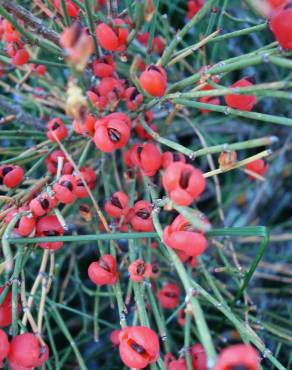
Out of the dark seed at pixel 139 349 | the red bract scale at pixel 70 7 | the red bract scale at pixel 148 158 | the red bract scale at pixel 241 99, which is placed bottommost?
the dark seed at pixel 139 349

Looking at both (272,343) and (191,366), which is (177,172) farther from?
(272,343)

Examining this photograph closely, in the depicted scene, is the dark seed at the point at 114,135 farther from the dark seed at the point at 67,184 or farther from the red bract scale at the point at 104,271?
the red bract scale at the point at 104,271

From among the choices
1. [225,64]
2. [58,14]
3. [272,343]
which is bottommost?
[272,343]

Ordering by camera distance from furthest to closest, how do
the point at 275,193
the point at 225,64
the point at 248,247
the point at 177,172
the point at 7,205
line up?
the point at 275,193 < the point at 248,247 < the point at 7,205 < the point at 225,64 < the point at 177,172

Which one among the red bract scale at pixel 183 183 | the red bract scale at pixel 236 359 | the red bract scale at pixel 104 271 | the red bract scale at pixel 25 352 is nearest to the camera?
the red bract scale at pixel 236 359

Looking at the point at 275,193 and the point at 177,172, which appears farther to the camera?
the point at 275,193

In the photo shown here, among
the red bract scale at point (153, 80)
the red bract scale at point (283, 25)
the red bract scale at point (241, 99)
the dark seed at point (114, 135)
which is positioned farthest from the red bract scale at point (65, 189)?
the red bract scale at point (283, 25)

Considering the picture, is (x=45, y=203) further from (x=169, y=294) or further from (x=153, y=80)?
(x=169, y=294)

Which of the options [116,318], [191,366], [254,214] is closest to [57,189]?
[191,366]
